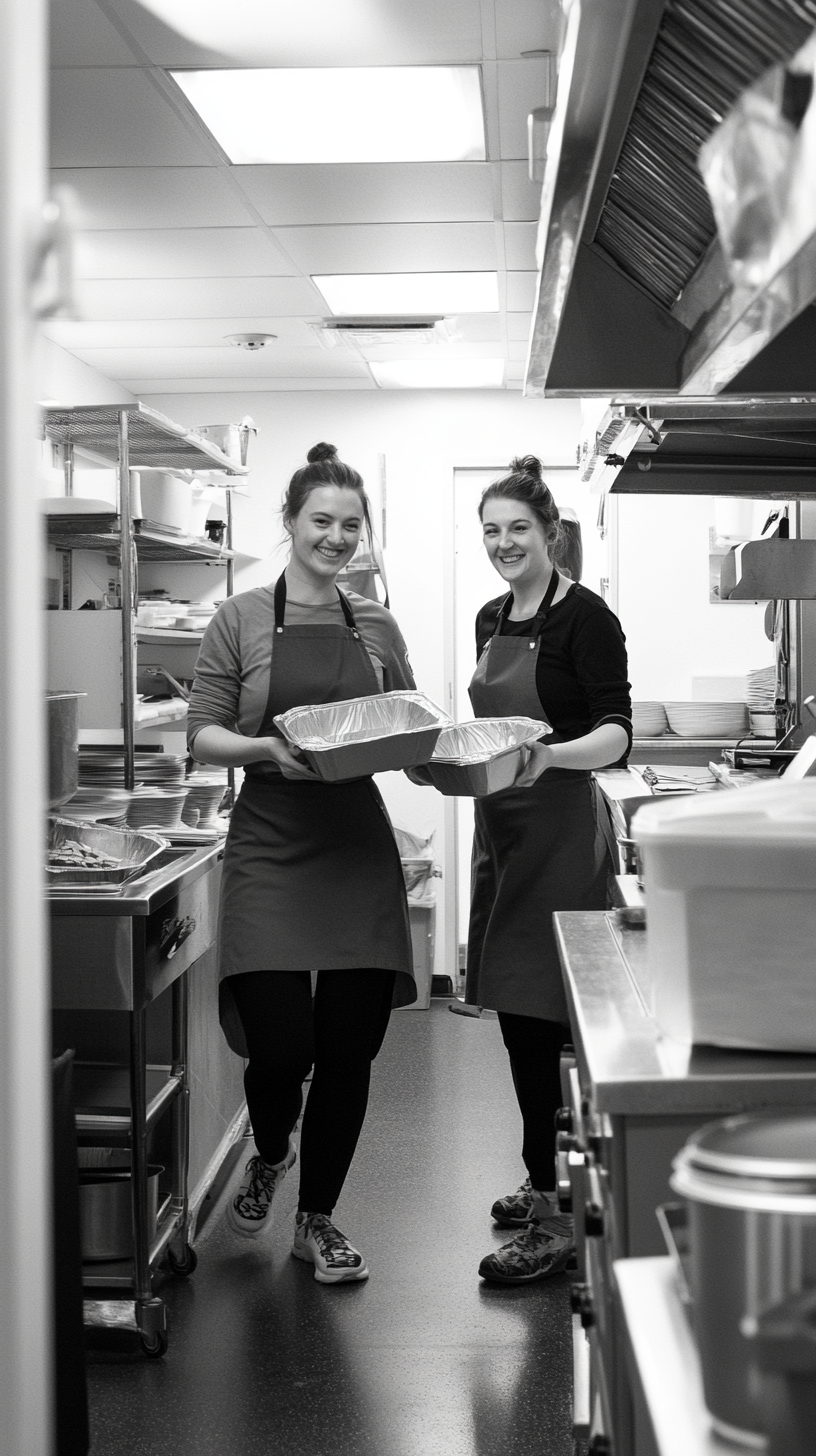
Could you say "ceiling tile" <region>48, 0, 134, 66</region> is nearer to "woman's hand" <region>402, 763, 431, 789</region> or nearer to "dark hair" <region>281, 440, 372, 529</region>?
"dark hair" <region>281, 440, 372, 529</region>

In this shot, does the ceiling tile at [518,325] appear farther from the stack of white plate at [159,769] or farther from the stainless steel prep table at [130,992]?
the stainless steel prep table at [130,992]

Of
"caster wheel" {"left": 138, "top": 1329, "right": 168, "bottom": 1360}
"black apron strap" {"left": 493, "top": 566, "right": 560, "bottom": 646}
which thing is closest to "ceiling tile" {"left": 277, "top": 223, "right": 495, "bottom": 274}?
"black apron strap" {"left": 493, "top": 566, "right": 560, "bottom": 646}

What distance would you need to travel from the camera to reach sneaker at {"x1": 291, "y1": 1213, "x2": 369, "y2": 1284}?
2.92 meters

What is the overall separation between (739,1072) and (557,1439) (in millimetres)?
1390

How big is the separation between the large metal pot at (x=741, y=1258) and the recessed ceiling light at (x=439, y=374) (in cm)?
513

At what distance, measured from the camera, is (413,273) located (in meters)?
4.39

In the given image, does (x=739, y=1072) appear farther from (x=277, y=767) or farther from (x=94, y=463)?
(x=94, y=463)

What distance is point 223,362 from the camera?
5.68 metres

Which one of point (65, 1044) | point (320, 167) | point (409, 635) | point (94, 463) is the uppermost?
point (320, 167)

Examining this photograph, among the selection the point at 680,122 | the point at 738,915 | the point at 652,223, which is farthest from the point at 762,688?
the point at 738,915

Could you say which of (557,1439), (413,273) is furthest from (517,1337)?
(413,273)

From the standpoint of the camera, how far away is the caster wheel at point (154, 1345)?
2.61 metres

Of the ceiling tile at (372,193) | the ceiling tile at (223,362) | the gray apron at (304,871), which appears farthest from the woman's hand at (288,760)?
the ceiling tile at (223,362)

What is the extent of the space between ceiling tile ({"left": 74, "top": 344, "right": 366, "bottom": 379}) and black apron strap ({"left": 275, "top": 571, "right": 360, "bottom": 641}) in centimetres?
265
